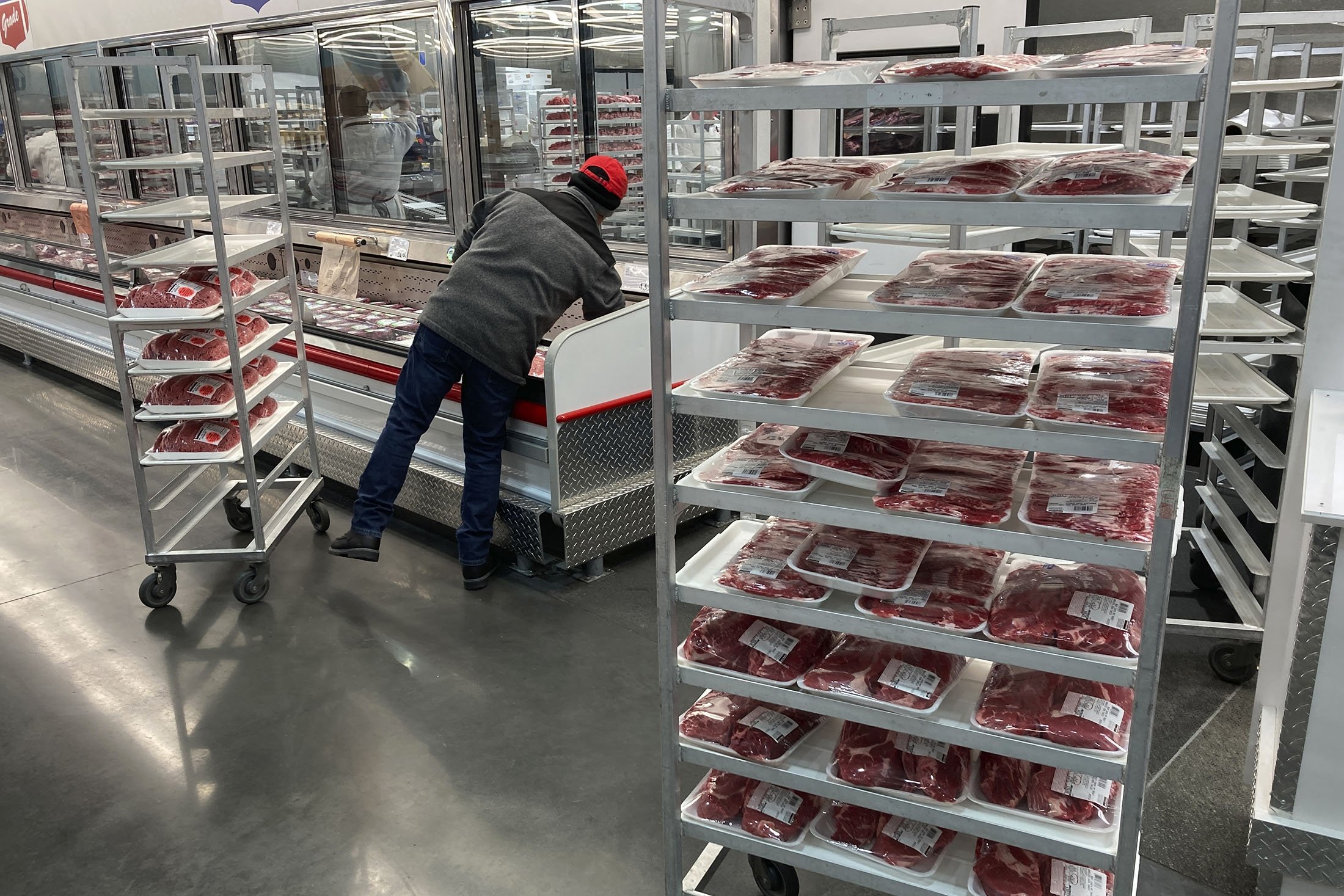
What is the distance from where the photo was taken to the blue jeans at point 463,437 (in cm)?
418

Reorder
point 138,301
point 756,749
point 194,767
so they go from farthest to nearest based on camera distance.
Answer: point 138,301 → point 194,767 → point 756,749

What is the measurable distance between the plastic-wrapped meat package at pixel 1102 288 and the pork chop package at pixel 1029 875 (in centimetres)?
112

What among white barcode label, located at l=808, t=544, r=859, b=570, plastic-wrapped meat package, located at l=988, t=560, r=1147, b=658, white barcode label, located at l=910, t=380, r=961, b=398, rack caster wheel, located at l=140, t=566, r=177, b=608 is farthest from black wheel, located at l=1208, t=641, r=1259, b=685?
rack caster wheel, located at l=140, t=566, r=177, b=608

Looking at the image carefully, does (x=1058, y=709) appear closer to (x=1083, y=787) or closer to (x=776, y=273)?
(x=1083, y=787)

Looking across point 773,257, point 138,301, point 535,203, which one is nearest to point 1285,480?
point 773,257

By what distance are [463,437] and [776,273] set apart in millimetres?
2497

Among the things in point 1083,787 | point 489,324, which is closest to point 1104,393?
point 1083,787

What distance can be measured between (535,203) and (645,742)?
2.14 meters

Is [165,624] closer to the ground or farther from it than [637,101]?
closer to the ground

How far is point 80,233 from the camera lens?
9.05m

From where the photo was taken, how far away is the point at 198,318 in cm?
388

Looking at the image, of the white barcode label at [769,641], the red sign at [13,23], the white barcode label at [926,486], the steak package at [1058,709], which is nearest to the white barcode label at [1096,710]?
the steak package at [1058,709]

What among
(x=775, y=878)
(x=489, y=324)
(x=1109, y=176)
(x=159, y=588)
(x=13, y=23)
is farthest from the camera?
(x=13, y=23)

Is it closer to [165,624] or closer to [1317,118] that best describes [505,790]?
[165,624]
